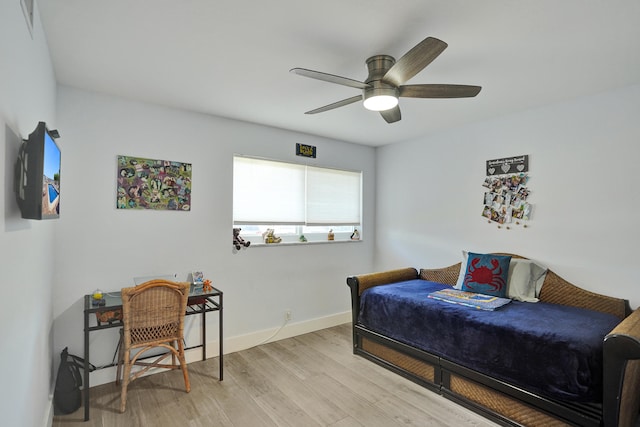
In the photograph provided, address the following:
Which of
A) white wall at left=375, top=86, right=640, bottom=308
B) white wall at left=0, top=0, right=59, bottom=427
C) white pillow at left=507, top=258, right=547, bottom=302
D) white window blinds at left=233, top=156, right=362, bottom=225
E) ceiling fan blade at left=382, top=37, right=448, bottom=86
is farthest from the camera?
white window blinds at left=233, top=156, right=362, bottom=225

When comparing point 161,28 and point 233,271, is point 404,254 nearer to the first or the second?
point 233,271

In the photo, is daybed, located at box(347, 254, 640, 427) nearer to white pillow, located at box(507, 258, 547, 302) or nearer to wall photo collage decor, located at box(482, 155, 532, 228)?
white pillow, located at box(507, 258, 547, 302)

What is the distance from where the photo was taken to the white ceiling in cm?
167

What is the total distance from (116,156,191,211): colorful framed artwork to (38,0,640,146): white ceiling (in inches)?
22.0

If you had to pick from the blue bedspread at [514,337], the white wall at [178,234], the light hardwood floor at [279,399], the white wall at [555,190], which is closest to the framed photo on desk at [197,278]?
the white wall at [178,234]

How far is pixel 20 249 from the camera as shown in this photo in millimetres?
1390

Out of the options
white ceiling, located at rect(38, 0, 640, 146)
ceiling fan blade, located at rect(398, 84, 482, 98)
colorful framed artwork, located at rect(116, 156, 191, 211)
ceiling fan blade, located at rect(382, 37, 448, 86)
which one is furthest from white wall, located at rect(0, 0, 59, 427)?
ceiling fan blade, located at rect(398, 84, 482, 98)

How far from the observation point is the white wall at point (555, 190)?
2.62 meters

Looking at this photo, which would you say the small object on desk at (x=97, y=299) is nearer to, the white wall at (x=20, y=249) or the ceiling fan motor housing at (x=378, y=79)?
the white wall at (x=20, y=249)

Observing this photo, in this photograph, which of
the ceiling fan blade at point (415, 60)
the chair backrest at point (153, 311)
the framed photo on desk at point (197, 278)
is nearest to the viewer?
the ceiling fan blade at point (415, 60)

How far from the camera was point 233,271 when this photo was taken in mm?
3447

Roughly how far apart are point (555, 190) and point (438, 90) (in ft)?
5.63

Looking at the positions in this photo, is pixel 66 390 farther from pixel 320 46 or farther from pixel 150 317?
pixel 320 46

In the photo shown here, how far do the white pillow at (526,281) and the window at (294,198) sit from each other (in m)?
2.03
